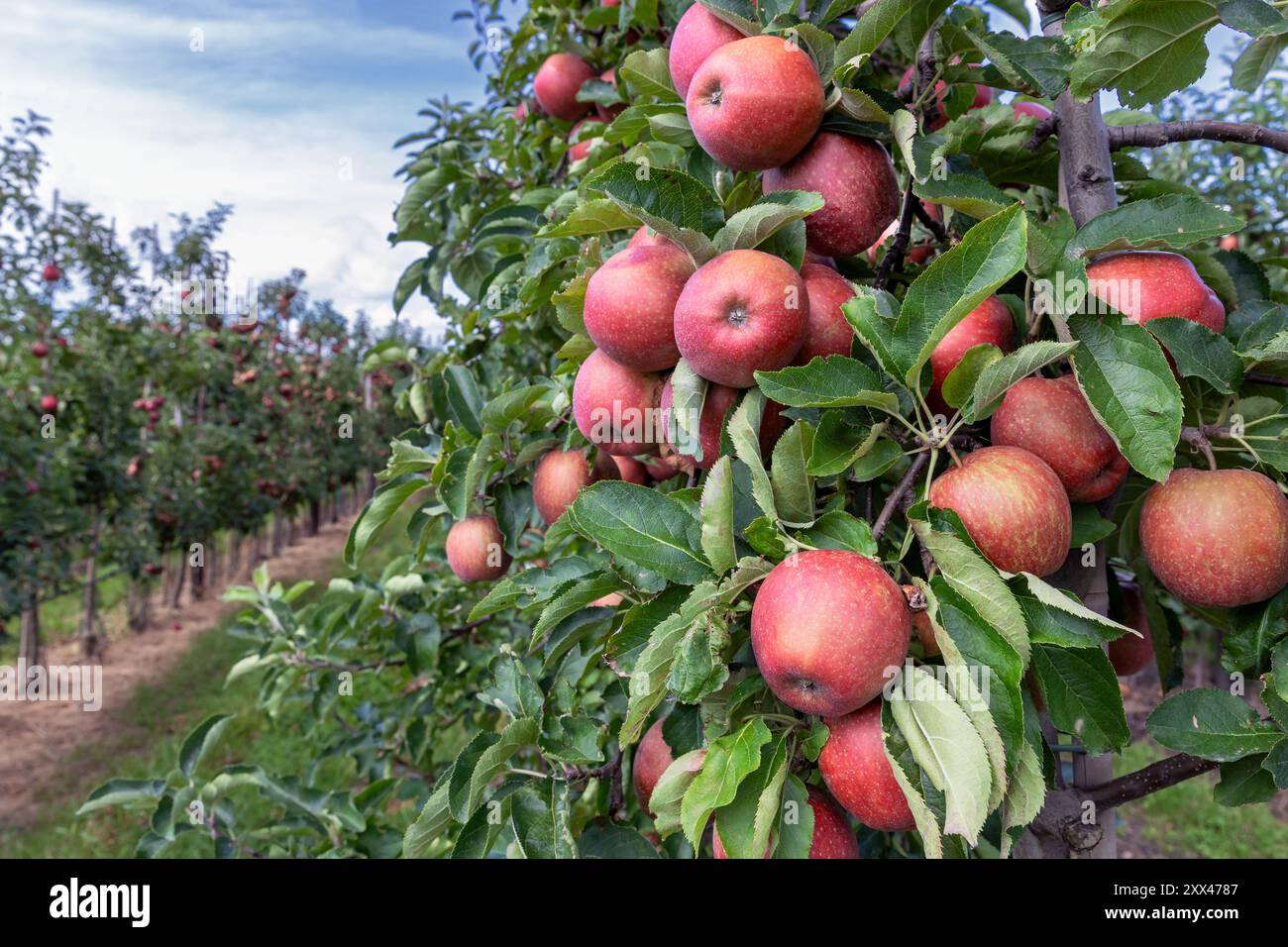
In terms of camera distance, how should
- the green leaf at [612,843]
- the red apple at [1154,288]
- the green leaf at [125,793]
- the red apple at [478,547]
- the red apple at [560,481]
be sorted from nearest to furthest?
the red apple at [1154,288] → the green leaf at [612,843] → the red apple at [560,481] → the red apple at [478,547] → the green leaf at [125,793]

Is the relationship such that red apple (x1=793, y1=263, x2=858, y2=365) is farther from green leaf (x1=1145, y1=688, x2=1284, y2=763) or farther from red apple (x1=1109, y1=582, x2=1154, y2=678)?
red apple (x1=1109, y1=582, x2=1154, y2=678)

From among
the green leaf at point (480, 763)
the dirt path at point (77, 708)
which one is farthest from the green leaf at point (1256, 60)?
the dirt path at point (77, 708)

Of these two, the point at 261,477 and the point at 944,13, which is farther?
the point at 261,477

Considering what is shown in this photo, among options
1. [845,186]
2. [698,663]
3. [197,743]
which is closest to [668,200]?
[845,186]

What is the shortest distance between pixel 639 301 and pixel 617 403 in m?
0.16

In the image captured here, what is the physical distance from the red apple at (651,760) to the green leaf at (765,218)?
723 mm

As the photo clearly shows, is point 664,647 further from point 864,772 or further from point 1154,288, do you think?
point 1154,288

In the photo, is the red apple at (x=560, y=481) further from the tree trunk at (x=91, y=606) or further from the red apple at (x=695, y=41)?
the tree trunk at (x=91, y=606)

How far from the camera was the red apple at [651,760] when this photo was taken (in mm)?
1235

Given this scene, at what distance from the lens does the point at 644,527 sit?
975 mm
